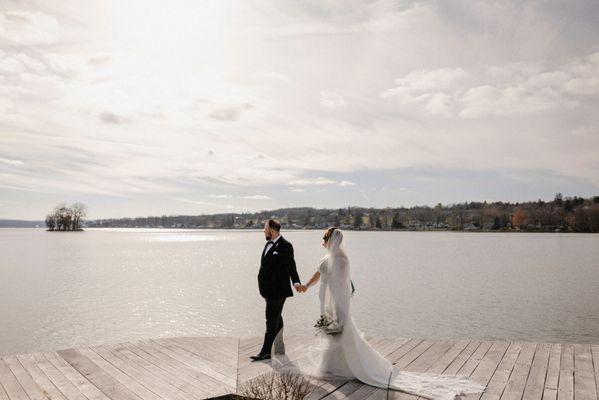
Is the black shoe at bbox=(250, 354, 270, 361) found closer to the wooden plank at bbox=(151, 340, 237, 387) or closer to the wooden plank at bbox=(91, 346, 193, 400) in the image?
the wooden plank at bbox=(151, 340, 237, 387)

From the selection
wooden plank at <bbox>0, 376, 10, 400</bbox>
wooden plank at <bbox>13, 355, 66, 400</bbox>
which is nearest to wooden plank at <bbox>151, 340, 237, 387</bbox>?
wooden plank at <bbox>13, 355, 66, 400</bbox>

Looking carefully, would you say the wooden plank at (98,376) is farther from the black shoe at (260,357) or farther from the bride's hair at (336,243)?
the bride's hair at (336,243)

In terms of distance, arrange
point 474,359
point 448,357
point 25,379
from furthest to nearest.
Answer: point 448,357 → point 474,359 → point 25,379

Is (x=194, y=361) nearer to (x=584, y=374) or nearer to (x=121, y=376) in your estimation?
(x=121, y=376)

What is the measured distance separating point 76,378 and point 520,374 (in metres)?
6.01

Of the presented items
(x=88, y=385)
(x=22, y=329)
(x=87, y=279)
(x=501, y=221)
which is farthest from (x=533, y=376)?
(x=501, y=221)

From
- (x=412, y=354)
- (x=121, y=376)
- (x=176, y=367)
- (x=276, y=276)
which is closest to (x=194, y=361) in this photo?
(x=176, y=367)

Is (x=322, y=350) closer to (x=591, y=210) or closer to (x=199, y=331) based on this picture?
(x=199, y=331)

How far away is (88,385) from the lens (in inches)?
233

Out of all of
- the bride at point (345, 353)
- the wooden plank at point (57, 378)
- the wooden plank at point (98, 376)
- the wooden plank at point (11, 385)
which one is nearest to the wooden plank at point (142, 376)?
the wooden plank at point (98, 376)

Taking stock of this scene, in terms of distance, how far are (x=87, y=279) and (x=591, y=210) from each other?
172195 mm

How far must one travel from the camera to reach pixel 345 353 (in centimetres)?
623

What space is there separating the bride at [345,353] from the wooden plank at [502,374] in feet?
0.48

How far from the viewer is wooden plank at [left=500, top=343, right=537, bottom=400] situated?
5.68 m
